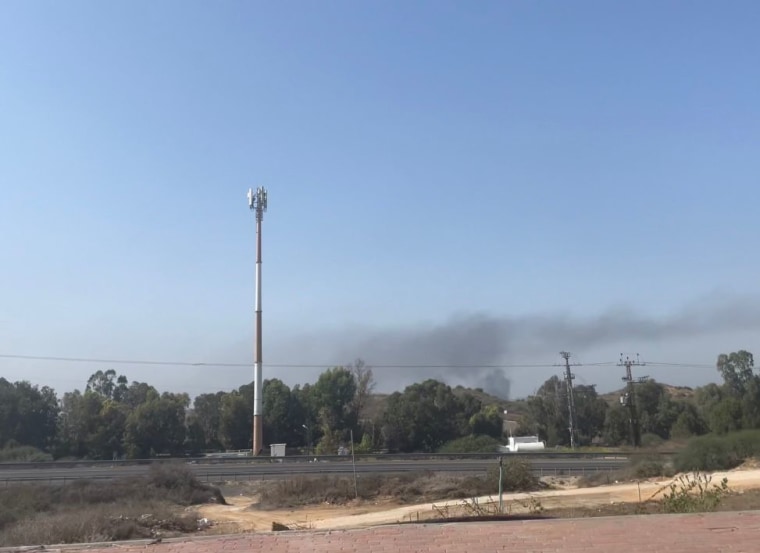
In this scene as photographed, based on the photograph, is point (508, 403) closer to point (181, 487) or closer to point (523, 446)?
point (523, 446)

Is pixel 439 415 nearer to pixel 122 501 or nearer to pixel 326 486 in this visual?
pixel 326 486

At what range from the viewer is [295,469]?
152 ft

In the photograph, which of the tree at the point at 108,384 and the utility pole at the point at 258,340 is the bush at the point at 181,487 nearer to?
the utility pole at the point at 258,340

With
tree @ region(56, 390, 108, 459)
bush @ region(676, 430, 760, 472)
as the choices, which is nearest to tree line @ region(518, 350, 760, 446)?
bush @ region(676, 430, 760, 472)

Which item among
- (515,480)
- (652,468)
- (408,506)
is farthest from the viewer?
(652,468)

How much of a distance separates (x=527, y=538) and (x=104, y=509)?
54.8 feet

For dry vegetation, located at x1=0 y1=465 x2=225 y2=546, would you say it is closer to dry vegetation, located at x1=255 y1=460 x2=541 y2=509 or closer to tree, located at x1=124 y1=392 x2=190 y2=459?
dry vegetation, located at x1=255 y1=460 x2=541 y2=509

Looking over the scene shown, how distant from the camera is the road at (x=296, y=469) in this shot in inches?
1715

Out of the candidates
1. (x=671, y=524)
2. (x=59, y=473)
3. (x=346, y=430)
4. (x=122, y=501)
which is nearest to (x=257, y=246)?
(x=59, y=473)

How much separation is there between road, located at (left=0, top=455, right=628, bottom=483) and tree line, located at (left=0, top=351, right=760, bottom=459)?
20625mm

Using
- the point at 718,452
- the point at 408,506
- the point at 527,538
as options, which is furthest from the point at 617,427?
the point at 527,538

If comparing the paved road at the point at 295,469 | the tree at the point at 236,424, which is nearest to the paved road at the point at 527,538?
the paved road at the point at 295,469

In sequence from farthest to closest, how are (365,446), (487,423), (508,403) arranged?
(508,403) → (487,423) → (365,446)

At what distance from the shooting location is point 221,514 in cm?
2883
